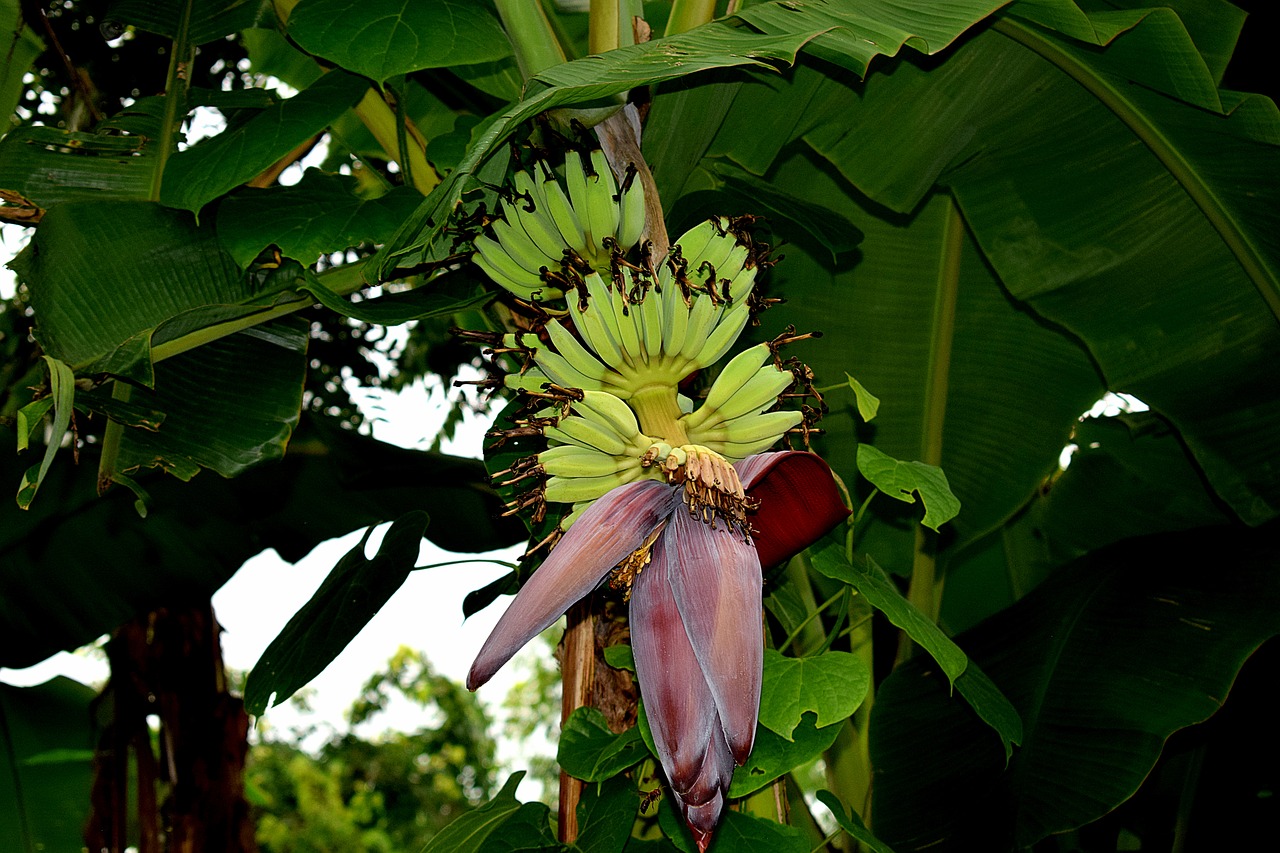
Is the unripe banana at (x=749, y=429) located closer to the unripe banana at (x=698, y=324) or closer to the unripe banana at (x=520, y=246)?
the unripe banana at (x=698, y=324)

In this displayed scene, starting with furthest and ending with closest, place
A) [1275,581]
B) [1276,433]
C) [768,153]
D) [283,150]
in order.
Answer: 1. [1276,433]
2. [1275,581]
3. [768,153]
4. [283,150]

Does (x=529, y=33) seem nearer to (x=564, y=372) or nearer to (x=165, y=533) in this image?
(x=564, y=372)

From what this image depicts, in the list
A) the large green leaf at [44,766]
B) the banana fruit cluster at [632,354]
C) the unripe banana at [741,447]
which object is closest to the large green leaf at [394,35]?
the banana fruit cluster at [632,354]

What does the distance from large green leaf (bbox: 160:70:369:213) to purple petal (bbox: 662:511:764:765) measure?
17.7 inches

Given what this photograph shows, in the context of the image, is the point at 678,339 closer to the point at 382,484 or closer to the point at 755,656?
the point at 755,656

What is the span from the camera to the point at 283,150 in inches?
28.7

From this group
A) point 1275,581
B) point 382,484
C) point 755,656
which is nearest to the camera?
point 755,656

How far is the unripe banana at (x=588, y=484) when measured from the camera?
0.57m

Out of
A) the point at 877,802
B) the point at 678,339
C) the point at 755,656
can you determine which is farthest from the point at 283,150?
the point at 877,802

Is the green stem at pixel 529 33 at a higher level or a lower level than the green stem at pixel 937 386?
higher

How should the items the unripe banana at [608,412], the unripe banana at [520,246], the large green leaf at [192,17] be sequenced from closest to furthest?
the unripe banana at [608,412]
the unripe banana at [520,246]
the large green leaf at [192,17]

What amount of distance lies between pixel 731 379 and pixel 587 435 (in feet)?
0.31

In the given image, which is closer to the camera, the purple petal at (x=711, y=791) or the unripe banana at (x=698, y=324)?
the purple petal at (x=711, y=791)

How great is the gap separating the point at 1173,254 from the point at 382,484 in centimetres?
91
